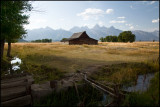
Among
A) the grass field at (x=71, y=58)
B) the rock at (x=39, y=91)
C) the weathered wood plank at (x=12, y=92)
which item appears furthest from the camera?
the grass field at (x=71, y=58)

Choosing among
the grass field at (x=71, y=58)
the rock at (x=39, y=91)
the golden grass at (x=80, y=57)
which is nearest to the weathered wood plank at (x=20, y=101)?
the rock at (x=39, y=91)

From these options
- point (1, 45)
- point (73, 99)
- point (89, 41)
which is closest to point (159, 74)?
point (73, 99)

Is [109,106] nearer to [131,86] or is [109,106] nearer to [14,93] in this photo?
[131,86]

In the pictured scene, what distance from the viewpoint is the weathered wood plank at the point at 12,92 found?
537cm

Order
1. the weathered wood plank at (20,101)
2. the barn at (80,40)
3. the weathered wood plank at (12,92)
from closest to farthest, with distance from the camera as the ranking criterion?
1. the weathered wood plank at (20,101)
2. the weathered wood plank at (12,92)
3. the barn at (80,40)

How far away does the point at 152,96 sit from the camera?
4277 millimetres

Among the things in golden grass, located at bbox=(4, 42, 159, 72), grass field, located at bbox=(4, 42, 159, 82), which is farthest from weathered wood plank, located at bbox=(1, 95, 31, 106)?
golden grass, located at bbox=(4, 42, 159, 72)

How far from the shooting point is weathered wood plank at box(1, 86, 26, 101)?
5371mm

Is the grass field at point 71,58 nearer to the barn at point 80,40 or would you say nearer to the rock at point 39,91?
the rock at point 39,91

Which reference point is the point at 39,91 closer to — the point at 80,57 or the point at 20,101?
the point at 20,101

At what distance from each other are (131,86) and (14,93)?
654 cm

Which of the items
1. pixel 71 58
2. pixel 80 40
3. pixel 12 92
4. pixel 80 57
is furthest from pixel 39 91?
pixel 80 40

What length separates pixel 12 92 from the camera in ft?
Result: 18.4

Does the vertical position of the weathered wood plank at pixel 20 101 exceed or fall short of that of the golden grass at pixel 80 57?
it falls short
